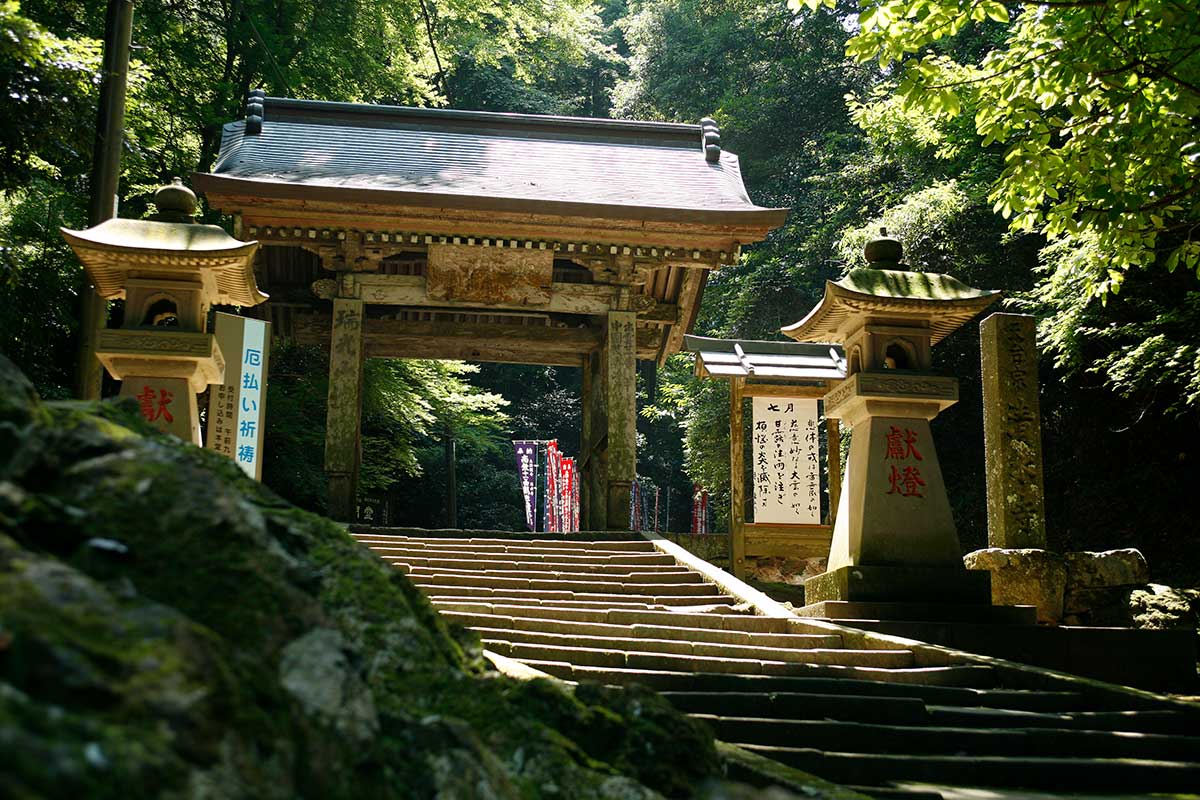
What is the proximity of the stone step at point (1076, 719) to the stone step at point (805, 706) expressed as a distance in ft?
0.51

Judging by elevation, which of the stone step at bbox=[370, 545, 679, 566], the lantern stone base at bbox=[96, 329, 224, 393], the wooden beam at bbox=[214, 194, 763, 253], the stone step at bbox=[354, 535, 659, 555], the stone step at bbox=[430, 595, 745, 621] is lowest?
the stone step at bbox=[430, 595, 745, 621]

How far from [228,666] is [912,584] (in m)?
7.12

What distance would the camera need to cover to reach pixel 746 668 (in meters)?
6.20

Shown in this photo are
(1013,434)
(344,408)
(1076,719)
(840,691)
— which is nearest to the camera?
(1076,719)

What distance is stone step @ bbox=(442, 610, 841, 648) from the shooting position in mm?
7086

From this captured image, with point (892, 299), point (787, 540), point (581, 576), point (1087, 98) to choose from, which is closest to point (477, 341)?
point (787, 540)

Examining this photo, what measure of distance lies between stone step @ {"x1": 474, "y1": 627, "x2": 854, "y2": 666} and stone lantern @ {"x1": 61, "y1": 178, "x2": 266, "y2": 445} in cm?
358

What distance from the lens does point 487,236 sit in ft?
41.5

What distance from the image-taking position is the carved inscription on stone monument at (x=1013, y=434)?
29.9 ft

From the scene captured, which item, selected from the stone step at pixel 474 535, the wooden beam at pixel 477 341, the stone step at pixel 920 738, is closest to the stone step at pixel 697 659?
the stone step at pixel 920 738

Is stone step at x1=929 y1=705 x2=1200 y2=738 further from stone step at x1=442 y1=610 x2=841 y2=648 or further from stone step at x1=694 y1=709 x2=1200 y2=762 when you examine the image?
stone step at x1=442 y1=610 x2=841 y2=648

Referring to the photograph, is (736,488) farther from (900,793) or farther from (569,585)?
(900,793)

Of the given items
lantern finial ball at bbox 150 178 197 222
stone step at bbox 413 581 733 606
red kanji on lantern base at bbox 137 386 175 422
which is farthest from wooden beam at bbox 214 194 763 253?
stone step at bbox 413 581 733 606

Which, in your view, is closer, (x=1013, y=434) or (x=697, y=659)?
(x=697, y=659)
